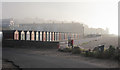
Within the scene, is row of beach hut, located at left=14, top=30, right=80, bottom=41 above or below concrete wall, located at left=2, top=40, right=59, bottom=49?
above

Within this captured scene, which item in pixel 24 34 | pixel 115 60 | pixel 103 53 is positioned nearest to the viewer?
pixel 115 60

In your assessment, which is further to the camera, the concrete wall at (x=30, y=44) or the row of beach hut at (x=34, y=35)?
the row of beach hut at (x=34, y=35)

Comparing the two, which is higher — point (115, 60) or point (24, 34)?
point (24, 34)

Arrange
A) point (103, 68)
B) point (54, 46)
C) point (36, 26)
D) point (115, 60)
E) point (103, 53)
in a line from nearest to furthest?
point (103, 68)
point (115, 60)
point (103, 53)
point (54, 46)
point (36, 26)

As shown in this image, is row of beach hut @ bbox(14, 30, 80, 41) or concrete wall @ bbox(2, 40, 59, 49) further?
row of beach hut @ bbox(14, 30, 80, 41)

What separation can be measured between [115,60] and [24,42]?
17465 millimetres

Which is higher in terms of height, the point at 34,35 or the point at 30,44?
the point at 34,35

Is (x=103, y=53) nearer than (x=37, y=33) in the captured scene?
Yes

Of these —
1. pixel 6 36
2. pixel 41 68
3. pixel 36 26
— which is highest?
pixel 36 26

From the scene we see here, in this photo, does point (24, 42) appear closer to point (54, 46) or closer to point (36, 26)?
point (54, 46)

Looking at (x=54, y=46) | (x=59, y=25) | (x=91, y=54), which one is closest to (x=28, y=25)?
(x=59, y=25)

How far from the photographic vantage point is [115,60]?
12.0 m

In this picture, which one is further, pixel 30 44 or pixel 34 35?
pixel 34 35

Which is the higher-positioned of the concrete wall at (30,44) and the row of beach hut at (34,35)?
the row of beach hut at (34,35)
